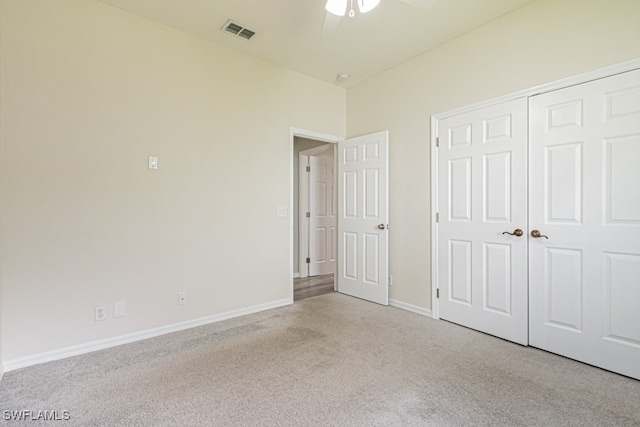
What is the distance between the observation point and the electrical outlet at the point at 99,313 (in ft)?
7.81

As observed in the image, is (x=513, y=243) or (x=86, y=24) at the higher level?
(x=86, y=24)

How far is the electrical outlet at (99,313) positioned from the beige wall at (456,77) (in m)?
2.86

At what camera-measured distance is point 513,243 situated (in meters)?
2.53

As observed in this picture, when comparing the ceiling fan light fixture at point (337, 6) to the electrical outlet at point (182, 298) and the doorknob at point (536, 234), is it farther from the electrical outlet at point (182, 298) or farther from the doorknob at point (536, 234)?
the electrical outlet at point (182, 298)

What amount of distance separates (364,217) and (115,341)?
2817mm

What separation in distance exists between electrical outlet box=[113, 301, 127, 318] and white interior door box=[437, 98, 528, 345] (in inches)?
116

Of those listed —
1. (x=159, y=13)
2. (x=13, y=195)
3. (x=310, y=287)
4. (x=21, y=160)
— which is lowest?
(x=310, y=287)

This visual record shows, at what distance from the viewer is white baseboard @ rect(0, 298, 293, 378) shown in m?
2.11

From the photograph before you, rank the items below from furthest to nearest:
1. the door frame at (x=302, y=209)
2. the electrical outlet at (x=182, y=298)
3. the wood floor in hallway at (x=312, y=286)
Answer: the door frame at (x=302, y=209)
the wood floor in hallway at (x=312, y=286)
the electrical outlet at (x=182, y=298)

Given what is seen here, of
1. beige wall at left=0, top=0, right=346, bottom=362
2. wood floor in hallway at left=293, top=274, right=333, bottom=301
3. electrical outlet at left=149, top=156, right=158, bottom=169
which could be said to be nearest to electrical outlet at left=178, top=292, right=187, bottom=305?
beige wall at left=0, top=0, right=346, bottom=362

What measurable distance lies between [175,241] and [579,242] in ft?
10.9

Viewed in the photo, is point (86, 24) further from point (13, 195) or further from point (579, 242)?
point (579, 242)

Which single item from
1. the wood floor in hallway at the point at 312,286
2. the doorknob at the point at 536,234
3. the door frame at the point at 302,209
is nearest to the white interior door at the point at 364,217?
the wood floor in hallway at the point at 312,286

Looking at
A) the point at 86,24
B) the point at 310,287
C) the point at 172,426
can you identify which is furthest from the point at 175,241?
the point at 310,287
